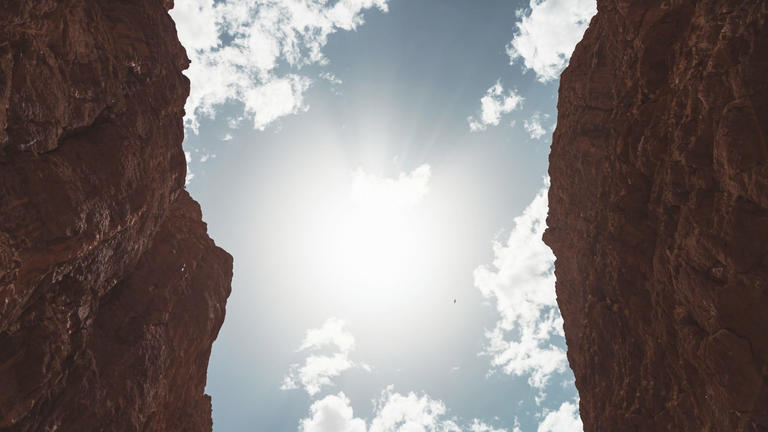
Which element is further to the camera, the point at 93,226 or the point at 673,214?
the point at 673,214

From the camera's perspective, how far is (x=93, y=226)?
56.1 ft

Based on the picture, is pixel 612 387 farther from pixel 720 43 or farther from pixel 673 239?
pixel 720 43

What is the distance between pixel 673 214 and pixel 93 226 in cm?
2728

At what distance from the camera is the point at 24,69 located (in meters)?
14.4

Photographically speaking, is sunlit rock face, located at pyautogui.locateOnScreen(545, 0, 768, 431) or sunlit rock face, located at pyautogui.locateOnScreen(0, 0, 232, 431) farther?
sunlit rock face, located at pyautogui.locateOnScreen(0, 0, 232, 431)

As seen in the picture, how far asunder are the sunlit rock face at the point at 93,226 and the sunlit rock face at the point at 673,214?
25.9 meters

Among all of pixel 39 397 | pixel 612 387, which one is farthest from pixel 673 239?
pixel 39 397

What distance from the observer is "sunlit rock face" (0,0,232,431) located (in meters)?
14.3

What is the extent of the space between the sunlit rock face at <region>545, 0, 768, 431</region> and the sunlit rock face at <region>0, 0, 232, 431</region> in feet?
85.1

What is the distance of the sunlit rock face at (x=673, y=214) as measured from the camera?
1398 centimetres

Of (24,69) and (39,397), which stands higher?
(24,69)

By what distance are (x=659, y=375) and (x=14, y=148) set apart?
30687mm

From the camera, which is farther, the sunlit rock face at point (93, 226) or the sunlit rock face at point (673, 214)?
the sunlit rock face at point (93, 226)

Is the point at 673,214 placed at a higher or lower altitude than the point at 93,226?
higher
